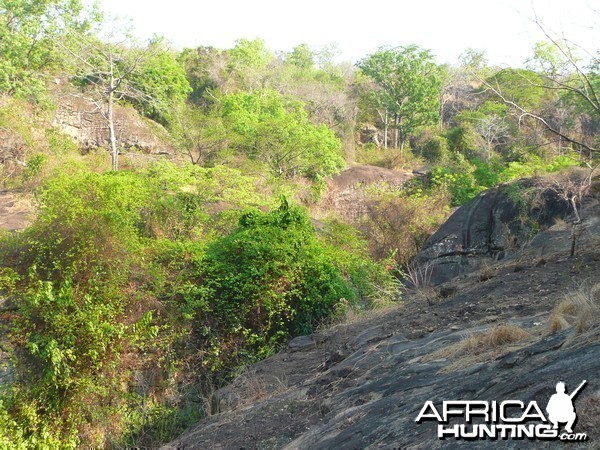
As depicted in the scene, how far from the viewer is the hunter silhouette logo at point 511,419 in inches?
141

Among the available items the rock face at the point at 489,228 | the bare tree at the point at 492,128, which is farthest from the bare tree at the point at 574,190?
the bare tree at the point at 492,128

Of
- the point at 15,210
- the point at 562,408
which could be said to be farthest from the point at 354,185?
the point at 562,408

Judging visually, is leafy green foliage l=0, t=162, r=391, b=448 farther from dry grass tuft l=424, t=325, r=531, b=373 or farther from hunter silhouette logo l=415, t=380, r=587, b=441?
hunter silhouette logo l=415, t=380, r=587, b=441

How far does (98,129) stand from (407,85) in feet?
71.3

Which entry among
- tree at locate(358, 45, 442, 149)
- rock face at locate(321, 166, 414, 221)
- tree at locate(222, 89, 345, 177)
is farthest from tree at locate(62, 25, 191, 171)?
tree at locate(358, 45, 442, 149)

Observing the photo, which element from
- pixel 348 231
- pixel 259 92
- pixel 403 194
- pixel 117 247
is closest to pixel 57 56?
pixel 259 92

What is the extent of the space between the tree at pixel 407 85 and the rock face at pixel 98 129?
61.7 feet

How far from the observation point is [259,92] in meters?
36.1

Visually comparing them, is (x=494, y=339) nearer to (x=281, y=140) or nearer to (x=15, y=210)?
(x=15, y=210)

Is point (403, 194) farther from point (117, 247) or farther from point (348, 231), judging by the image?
point (117, 247)

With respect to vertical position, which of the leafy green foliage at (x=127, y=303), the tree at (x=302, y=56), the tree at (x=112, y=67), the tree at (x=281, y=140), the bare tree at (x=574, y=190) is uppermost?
the tree at (x=302, y=56)

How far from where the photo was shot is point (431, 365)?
6219mm

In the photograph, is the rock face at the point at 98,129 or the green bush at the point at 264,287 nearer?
the green bush at the point at 264,287

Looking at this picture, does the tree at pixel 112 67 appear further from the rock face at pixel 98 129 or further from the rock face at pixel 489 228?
the rock face at pixel 489 228
